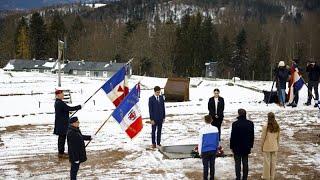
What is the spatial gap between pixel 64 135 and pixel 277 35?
2908 inches

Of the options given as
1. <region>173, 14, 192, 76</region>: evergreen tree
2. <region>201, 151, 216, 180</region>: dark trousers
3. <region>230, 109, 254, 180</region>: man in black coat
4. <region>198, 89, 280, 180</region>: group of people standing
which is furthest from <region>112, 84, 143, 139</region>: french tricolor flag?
<region>173, 14, 192, 76</region>: evergreen tree

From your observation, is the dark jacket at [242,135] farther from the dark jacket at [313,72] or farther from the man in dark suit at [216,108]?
the dark jacket at [313,72]

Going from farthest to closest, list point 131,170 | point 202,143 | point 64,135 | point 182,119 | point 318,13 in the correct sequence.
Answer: point 318,13, point 182,119, point 64,135, point 131,170, point 202,143

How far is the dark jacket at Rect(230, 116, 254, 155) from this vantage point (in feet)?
31.5

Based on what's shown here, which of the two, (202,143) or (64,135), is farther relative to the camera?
(64,135)

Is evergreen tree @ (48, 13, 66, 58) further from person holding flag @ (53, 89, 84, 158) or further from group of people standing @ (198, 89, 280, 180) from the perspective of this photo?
group of people standing @ (198, 89, 280, 180)

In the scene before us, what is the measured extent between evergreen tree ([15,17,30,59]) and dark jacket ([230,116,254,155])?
86701mm

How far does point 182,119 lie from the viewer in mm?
17828

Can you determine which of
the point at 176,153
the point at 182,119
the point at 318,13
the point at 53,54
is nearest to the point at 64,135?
the point at 176,153

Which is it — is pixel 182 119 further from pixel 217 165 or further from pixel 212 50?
pixel 212 50

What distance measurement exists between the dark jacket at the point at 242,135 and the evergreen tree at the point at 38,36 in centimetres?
8491

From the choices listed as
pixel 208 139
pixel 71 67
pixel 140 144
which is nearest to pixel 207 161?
pixel 208 139

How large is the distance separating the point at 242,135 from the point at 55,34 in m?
86.6

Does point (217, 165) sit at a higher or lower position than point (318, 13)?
lower
